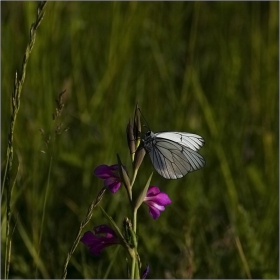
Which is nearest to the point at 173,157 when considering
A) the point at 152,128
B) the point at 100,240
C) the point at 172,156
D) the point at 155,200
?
the point at 172,156

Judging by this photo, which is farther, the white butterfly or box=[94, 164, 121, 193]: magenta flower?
the white butterfly

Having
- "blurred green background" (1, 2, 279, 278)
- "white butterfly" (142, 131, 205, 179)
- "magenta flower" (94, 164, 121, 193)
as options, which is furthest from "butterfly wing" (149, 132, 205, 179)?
"blurred green background" (1, 2, 279, 278)

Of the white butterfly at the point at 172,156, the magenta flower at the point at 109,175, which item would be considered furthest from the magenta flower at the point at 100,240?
the white butterfly at the point at 172,156

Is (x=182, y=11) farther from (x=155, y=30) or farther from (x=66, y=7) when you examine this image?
(x=66, y=7)

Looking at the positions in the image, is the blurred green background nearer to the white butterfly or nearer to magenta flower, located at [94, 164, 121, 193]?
the white butterfly

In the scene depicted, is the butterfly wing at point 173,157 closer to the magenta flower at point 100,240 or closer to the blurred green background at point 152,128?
the magenta flower at point 100,240

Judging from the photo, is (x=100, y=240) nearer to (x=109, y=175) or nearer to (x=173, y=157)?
(x=109, y=175)
